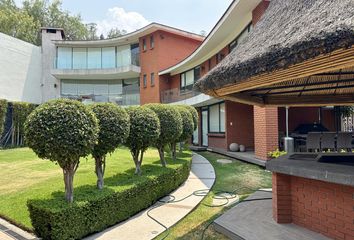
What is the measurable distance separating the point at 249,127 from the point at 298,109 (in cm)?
282

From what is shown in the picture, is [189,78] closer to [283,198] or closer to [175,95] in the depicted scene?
[175,95]

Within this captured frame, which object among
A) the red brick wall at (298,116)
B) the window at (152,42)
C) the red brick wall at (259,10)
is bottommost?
the red brick wall at (298,116)

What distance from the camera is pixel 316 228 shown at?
14.7 feet

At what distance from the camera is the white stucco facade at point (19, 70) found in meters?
23.8

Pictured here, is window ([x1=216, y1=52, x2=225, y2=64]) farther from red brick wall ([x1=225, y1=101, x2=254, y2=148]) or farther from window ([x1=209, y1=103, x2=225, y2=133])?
red brick wall ([x1=225, y1=101, x2=254, y2=148])

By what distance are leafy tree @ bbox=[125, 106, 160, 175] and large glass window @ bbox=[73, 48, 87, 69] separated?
927 inches

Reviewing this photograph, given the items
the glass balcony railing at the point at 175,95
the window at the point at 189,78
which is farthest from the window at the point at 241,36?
the window at the point at 189,78

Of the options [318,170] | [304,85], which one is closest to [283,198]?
[318,170]

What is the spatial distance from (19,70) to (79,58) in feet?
19.5

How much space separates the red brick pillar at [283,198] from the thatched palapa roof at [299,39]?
2.06 m

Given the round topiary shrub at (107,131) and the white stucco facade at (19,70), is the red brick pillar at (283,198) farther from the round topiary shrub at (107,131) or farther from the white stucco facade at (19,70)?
the white stucco facade at (19,70)

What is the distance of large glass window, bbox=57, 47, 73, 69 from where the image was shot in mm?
29062

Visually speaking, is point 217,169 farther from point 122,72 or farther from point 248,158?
point 122,72

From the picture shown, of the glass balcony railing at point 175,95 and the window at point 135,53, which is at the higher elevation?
the window at point 135,53
